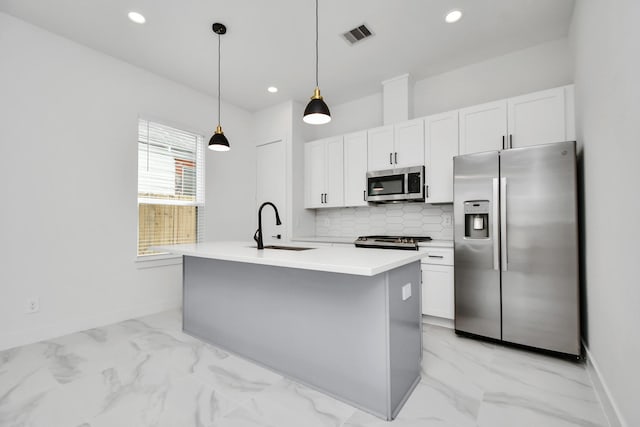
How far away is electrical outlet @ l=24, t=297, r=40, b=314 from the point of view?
8.80ft

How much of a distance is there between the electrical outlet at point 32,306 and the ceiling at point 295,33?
8.45 ft

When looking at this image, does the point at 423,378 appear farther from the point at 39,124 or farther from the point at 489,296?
the point at 39,124

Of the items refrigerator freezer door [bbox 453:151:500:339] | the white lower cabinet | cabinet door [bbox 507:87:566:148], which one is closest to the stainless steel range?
the white lower cabinet

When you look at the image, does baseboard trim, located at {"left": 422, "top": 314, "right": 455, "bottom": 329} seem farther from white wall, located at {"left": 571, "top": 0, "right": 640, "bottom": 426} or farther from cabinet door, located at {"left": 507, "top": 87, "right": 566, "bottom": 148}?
cabinet door, located at {"left": 507, "top": 87, "right": 566, "bottom": 148}

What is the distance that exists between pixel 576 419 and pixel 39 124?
470 cm

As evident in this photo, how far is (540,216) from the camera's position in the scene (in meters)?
2.42

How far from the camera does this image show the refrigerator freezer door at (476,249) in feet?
8.59

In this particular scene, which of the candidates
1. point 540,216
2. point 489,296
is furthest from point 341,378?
point 540,216

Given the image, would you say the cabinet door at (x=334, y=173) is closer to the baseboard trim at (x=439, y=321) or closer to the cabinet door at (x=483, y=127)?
the cabinet door at (x=483, y=127)

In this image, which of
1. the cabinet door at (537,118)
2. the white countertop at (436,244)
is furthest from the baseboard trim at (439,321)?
the cabinet door at (537,118)

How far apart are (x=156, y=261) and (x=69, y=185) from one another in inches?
48.1

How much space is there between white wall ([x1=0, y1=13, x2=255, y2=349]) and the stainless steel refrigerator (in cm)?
352

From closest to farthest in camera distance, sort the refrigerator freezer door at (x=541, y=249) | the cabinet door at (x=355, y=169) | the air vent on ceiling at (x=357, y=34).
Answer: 1. the refrigerator freezer door at (x=541, y=249)
2. the air vent on ceiling at (x=357, y=34)
3. the cabinet door at (x=355, y=169)

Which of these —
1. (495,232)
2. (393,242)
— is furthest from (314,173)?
(495,232)
